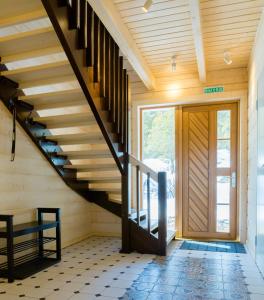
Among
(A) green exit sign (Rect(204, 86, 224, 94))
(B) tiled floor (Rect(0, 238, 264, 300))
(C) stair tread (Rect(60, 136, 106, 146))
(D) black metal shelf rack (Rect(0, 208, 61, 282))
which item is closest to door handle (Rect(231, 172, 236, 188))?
(B) tiled floor (Rect(0, 238, 264, 300))

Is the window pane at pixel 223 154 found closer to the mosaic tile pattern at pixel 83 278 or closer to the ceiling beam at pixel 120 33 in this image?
the ceiling beam at pixel 120 33

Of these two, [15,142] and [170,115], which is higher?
[170,115]

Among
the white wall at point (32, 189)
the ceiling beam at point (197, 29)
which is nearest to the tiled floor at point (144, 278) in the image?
the white wall at point (32, 189)

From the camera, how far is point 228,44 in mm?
3400

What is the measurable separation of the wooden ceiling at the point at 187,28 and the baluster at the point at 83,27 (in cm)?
37

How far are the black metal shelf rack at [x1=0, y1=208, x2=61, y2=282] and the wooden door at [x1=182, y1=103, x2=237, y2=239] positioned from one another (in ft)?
7.33

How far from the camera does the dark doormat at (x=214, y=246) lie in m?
3.64

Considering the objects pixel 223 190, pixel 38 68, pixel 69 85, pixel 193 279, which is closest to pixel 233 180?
pixel 223 190

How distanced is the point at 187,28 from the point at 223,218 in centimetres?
290

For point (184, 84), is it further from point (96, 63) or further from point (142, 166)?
point (96, 63)

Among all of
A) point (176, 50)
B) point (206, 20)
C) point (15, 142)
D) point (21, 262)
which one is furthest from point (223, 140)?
point (21, 262)

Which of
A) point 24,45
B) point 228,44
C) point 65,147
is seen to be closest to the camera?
point 24,45

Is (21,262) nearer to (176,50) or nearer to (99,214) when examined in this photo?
(99,214)

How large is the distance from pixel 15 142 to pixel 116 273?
1.83m
